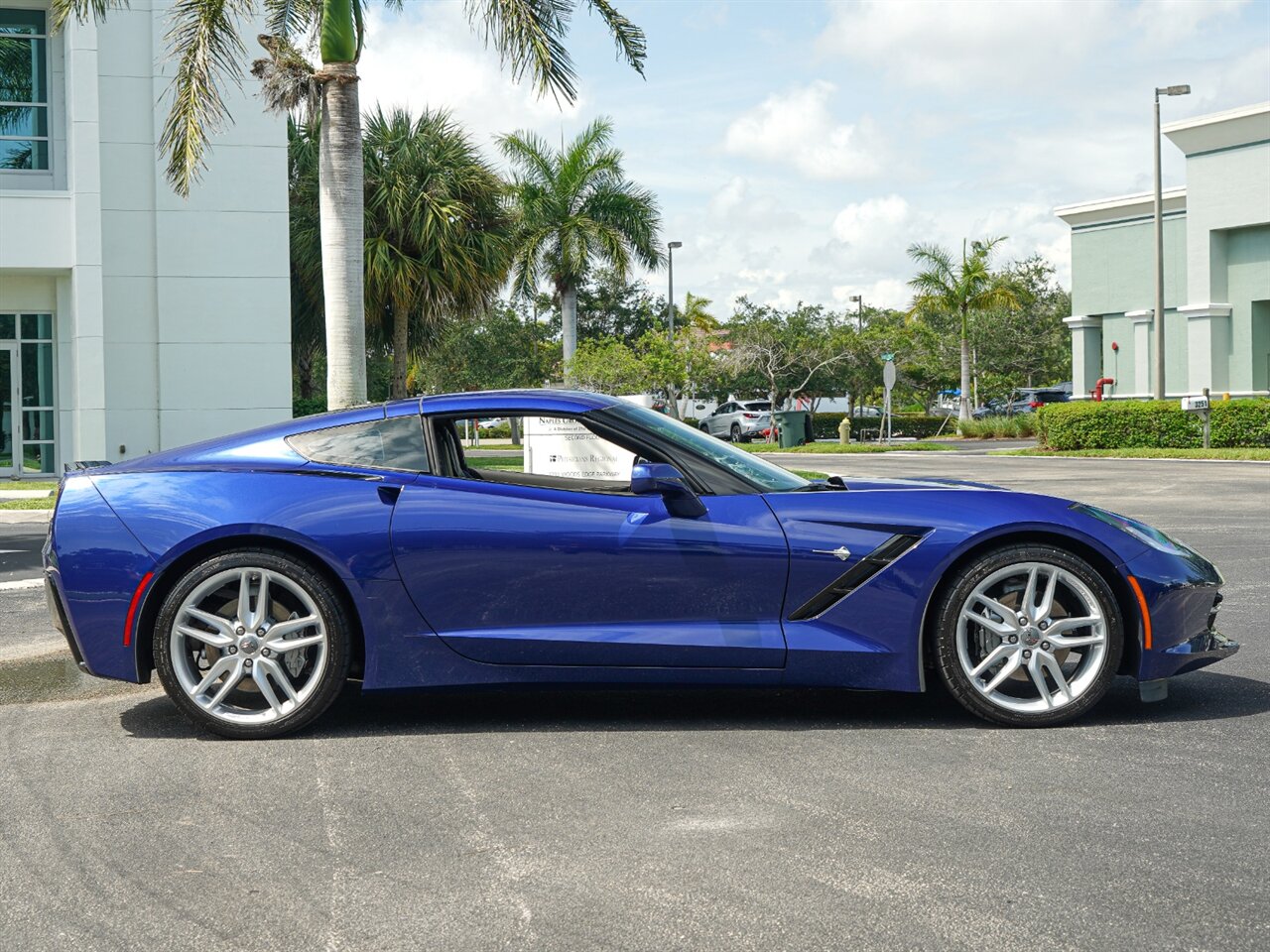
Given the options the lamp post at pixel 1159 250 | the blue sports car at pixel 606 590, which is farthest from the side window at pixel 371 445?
the lamp post at pixel 1159 250

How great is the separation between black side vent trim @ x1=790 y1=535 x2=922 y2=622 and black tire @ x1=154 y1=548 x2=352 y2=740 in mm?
1726

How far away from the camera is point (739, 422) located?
48312 mm

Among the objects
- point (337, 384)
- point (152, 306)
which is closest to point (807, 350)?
point (152, 306)

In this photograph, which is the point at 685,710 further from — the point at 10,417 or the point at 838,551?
the point at 10,417

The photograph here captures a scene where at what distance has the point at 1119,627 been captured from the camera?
5180 millimetres

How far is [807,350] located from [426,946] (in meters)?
48.4

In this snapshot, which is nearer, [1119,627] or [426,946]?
[426,946]

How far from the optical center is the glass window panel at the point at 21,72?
931 inches

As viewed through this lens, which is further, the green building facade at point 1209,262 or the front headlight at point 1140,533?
A: the green building facade at point 1209,262

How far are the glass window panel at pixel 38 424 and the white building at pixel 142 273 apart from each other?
0.02 m

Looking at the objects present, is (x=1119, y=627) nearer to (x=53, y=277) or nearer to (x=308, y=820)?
(x=308, y=820)

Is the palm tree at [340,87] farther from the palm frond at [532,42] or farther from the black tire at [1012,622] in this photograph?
the black tire at [1012,622]

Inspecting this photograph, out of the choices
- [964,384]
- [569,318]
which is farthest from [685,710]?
[964,384]

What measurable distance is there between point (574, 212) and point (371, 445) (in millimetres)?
33319
